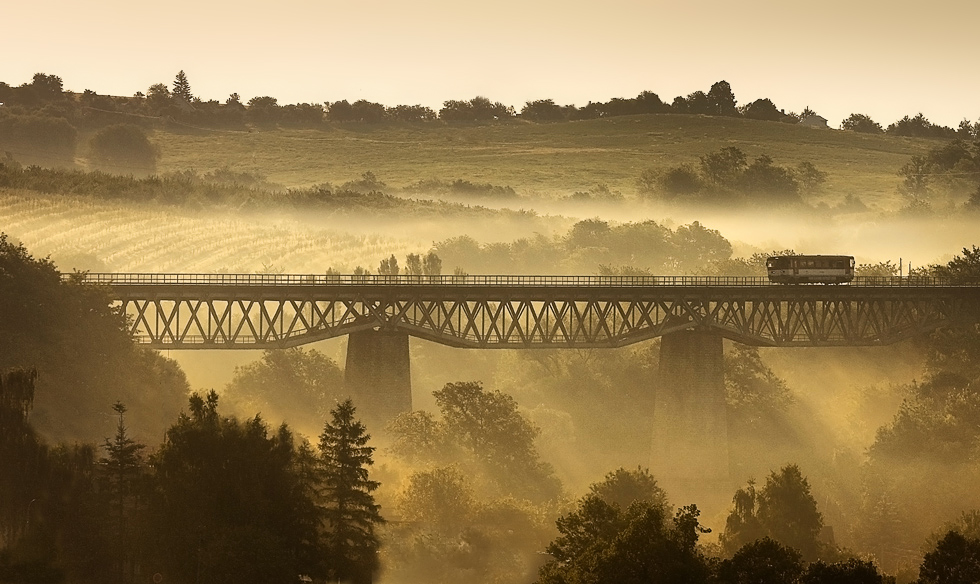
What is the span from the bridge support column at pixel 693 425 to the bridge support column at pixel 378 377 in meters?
18.4

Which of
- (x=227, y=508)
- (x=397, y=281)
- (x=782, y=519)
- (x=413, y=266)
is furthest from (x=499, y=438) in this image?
(x=413, y=266)

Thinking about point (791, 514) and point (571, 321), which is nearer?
point (791, 514)

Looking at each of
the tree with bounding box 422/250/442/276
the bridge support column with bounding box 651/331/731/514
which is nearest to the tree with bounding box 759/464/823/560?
the bridge support column with bounding box 651/331/731/514

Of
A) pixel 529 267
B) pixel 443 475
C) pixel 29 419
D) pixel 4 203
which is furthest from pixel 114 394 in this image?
pixel 529 267

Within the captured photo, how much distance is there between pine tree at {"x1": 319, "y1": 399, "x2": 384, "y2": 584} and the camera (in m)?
71.6

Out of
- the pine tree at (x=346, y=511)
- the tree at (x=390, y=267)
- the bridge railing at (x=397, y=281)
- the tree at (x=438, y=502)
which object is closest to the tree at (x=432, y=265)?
the tree at (x=390, y=267)

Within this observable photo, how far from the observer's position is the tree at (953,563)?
6481 cm

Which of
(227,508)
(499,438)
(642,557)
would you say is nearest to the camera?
(642,557)

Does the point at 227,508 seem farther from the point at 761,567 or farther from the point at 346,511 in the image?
the point at 761,567

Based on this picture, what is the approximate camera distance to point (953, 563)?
65.5 meters

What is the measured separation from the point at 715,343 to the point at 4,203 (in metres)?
87.1

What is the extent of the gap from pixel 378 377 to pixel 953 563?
47523 mm

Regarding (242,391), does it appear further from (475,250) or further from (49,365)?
(475,250)

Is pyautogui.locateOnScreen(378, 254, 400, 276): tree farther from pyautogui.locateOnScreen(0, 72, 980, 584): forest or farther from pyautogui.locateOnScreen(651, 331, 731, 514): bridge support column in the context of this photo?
pyautogui.locateOnScreen(651, 331, 731, 514): bridge support column
